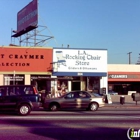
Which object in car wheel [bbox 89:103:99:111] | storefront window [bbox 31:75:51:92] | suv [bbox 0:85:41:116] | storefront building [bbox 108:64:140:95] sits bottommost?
car wheel [bbox 89:103:99:111]

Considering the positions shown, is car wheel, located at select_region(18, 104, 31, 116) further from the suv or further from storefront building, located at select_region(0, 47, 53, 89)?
storefront building, located at select_region(0, 47, 53, 89)

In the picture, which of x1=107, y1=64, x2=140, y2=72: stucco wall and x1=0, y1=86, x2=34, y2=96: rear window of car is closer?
x1=0, y1=86, x2=34, y2=96: rear window of car

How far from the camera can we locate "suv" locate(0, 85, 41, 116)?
55.6ft

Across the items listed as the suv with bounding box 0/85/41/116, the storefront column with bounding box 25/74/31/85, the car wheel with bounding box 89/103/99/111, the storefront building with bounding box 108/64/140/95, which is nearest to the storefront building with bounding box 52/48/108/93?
the storefront column with bounding box 25/74/31/85

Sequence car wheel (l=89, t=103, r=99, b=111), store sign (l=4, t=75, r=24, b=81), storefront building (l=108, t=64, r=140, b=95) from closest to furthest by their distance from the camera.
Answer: car wheel (l=89, t=103, r=99, b=111), store sign (l=4, t=75, r=24, b=81), storefront building (l=108, t=64, r=140, b=95)

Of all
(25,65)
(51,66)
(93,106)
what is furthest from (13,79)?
(93,106)

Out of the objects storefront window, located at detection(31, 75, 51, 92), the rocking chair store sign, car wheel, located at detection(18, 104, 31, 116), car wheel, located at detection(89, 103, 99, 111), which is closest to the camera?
car wheel, located at detection(18, 104, 31, 116)

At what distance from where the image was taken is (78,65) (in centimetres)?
3284

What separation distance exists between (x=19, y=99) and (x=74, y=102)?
4.70 meters

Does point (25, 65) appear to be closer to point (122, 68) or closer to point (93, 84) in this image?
point (93, 84)

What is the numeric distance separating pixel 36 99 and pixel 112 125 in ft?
20.3

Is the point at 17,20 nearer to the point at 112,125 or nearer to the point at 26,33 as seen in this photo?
the point at 26,33

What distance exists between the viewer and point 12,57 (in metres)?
32.0

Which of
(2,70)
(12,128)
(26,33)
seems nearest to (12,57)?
(2,70)
